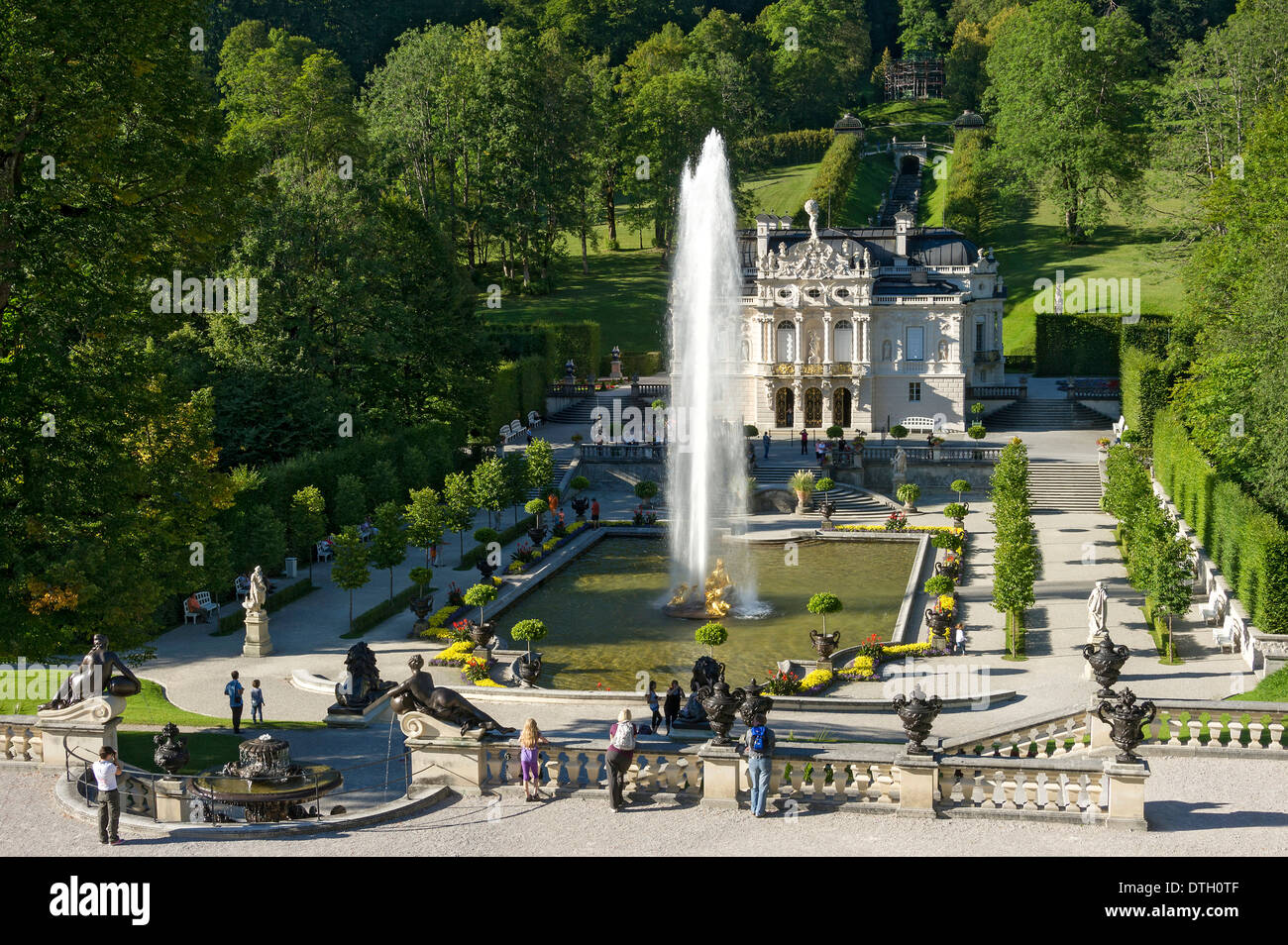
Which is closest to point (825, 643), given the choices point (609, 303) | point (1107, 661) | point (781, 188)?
point (1107, 661)

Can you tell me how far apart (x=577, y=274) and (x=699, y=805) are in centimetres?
8883

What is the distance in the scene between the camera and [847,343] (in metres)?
78.6

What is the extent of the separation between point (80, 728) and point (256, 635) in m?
14.5

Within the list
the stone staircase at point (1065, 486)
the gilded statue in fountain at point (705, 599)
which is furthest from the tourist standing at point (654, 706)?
the stone staircase at point (1065, 486)

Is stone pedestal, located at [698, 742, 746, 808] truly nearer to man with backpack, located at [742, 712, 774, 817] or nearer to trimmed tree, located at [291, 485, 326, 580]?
man with backpack, located at [742, 712, 774, 817]

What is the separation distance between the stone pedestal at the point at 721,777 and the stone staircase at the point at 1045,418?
188ft

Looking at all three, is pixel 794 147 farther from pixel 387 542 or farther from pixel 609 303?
pixel 387 542

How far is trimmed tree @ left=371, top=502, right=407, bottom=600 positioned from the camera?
156 feet

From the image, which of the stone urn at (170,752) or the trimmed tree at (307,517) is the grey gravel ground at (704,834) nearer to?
the stone urn at (170,752)

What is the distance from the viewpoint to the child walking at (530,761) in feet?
83.1

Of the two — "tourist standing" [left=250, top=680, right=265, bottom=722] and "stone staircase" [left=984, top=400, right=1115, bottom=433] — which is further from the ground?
"stone staircase" [left=984, top=400, right=1115, bottom=433]

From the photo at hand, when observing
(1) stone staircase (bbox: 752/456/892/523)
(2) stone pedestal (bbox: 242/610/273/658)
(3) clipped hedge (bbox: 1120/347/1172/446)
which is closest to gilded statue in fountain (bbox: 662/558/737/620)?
(2) stone pedestal (bbox: 242/610/273/658)

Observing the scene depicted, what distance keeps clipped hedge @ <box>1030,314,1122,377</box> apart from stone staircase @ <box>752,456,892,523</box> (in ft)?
81.0

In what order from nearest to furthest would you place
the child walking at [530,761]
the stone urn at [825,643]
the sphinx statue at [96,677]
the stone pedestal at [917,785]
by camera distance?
1. the stone pedestal at [917,785]
2. the child walking at [530,761]
3. the sphinx statue at [96,677]
4. the stone urn at [825,643]
